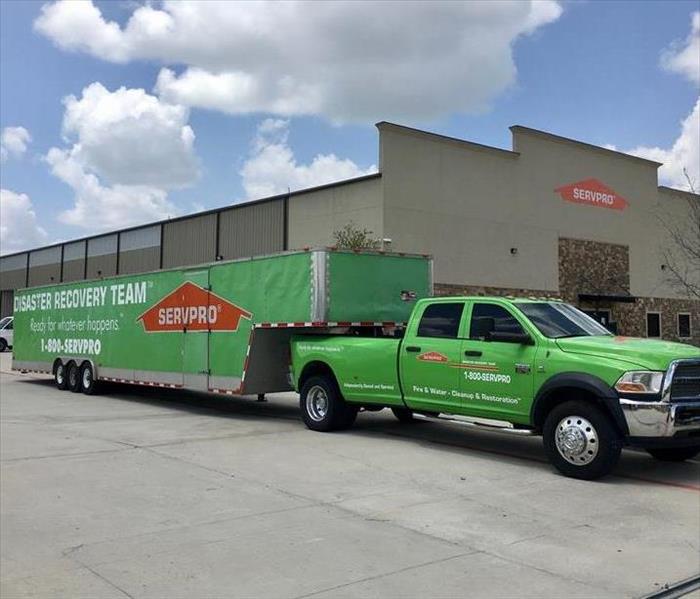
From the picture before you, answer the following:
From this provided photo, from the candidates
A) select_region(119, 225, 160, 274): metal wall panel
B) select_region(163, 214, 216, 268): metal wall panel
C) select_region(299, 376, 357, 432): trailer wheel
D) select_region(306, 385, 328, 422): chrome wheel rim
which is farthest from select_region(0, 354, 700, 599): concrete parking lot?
select_region(119, 225, 160, 274): metal wall panel

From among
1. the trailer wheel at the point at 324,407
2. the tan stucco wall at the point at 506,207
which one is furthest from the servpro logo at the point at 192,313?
the tan stucco wall at the point at 506,207

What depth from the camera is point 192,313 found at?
48.2 ft

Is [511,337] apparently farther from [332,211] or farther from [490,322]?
[332,211]

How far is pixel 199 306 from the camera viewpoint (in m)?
14.5

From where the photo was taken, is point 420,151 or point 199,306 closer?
point 199,306

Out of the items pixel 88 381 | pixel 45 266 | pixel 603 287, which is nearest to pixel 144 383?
pixel 88 381

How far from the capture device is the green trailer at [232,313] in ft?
39.6

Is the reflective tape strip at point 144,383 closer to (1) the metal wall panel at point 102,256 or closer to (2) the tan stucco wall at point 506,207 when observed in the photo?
(2) the tan stucco wall at point 506,207

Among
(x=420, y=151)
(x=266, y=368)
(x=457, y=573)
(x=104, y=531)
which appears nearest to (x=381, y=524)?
(x=457, y=573)

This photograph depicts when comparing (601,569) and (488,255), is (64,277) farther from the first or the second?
(601,569)

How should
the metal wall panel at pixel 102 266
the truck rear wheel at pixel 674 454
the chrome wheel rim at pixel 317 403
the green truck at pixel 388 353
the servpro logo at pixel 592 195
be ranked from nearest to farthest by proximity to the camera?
the green truck at pixel 388 353
the truck rear wheel at pixel 674 454
the chrome wheel rim at pixel 317 403
the servpro logo at pixel 592 195
the metal wall panel at pixel 102 266

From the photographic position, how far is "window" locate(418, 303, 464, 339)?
33.0 ft

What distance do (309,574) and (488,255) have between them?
87.5ft

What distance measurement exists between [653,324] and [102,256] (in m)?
34.2
